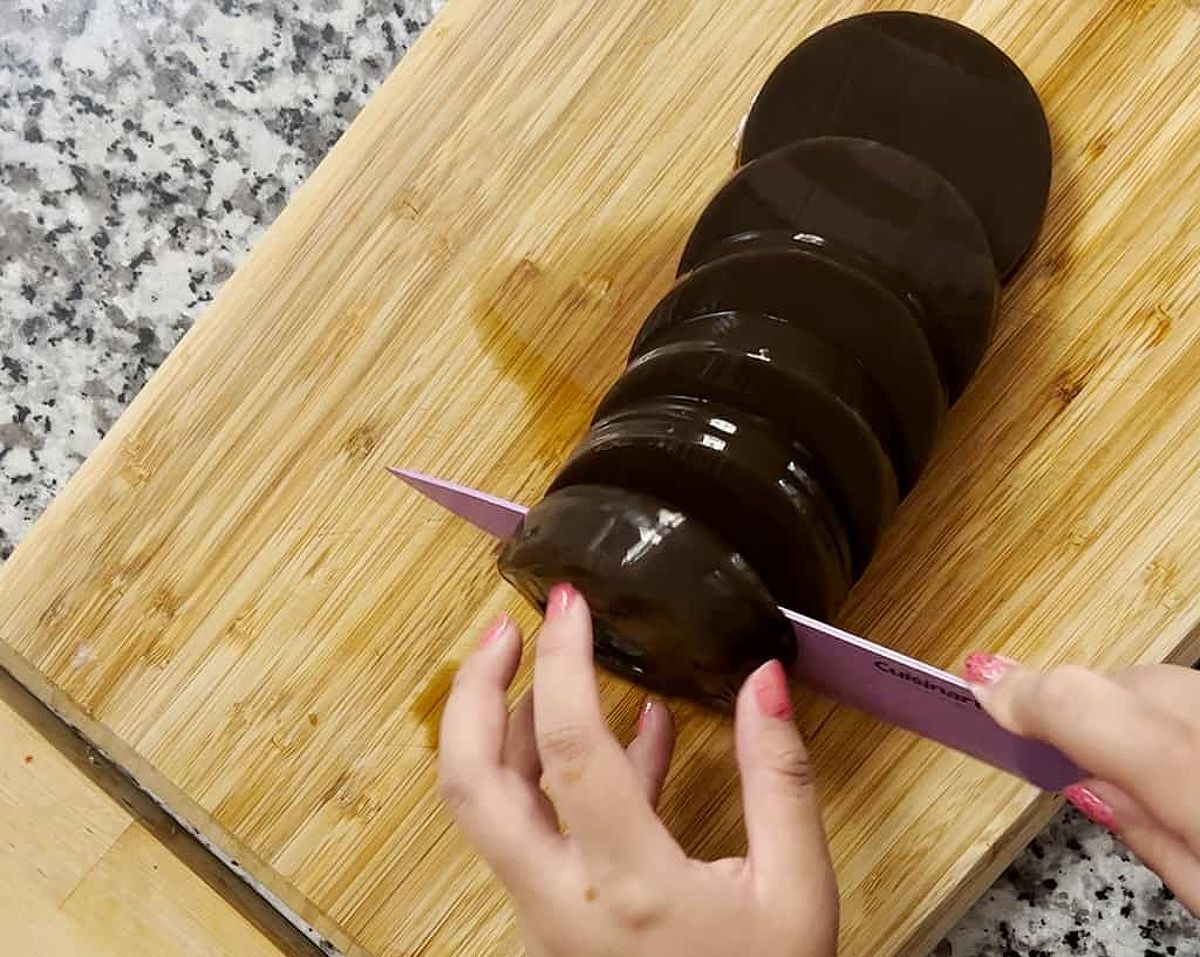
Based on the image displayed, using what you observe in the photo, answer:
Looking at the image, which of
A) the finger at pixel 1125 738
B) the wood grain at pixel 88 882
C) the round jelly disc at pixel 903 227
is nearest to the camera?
the finger at pixel 1125 738

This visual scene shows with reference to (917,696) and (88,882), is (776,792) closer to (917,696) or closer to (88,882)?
(917,696)

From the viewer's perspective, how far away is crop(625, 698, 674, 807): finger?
2.56 ft

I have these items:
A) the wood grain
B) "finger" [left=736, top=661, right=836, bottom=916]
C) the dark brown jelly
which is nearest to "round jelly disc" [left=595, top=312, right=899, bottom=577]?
the dark brown jelly

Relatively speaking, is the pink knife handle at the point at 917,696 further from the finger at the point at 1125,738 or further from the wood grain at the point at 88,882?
the wood grain at the point at 88,882

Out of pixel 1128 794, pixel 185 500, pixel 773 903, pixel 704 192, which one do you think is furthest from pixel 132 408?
pixel 1128 794

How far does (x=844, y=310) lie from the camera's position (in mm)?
704

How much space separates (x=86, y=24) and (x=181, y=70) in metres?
0.10

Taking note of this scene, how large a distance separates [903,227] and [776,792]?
338 millimetres

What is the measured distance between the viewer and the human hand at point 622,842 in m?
0.64

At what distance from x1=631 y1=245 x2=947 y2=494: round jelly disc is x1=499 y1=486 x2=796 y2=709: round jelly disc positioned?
0.44 feet

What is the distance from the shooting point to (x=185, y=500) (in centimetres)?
90

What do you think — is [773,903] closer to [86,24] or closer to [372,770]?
[372,770]

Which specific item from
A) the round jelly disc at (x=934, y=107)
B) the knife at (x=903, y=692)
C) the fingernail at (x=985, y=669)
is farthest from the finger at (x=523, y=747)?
the round jelly disc at (x=934, y=107)

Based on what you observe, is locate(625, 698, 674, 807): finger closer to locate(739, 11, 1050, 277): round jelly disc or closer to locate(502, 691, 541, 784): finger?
locate(502, 691, 541, 784): finger
